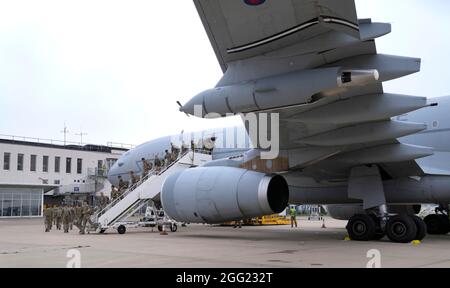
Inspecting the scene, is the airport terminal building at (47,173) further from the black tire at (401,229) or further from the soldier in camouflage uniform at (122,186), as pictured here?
the black tire at (401,229)

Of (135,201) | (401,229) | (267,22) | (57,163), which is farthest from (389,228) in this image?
(57,163)

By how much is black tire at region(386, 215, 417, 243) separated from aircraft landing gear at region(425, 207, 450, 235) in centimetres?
489

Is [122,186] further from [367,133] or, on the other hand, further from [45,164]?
[45,164]

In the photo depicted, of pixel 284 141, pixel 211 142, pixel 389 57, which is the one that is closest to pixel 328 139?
pixel 284 141

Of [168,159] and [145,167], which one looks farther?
[145,167]

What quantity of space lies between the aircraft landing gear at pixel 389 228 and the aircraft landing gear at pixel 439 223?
14.2ft

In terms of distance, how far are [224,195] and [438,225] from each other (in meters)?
8.00

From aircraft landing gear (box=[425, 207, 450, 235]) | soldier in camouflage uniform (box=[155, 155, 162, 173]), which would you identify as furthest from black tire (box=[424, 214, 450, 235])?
soldier in camouflage uniform (box=[155, 155, 162, 173])

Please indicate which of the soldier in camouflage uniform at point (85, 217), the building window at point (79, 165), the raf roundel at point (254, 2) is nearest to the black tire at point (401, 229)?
the raf roundel at point (254, 2)

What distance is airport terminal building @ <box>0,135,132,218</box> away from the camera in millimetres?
40844

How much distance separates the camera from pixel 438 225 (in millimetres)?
16719

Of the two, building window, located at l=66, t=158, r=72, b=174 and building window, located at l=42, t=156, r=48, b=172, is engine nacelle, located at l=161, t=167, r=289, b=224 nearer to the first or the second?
building window, located at l=42, t=156, r=48, b=172

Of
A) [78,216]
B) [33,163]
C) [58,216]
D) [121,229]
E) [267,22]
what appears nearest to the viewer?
[267,22]
